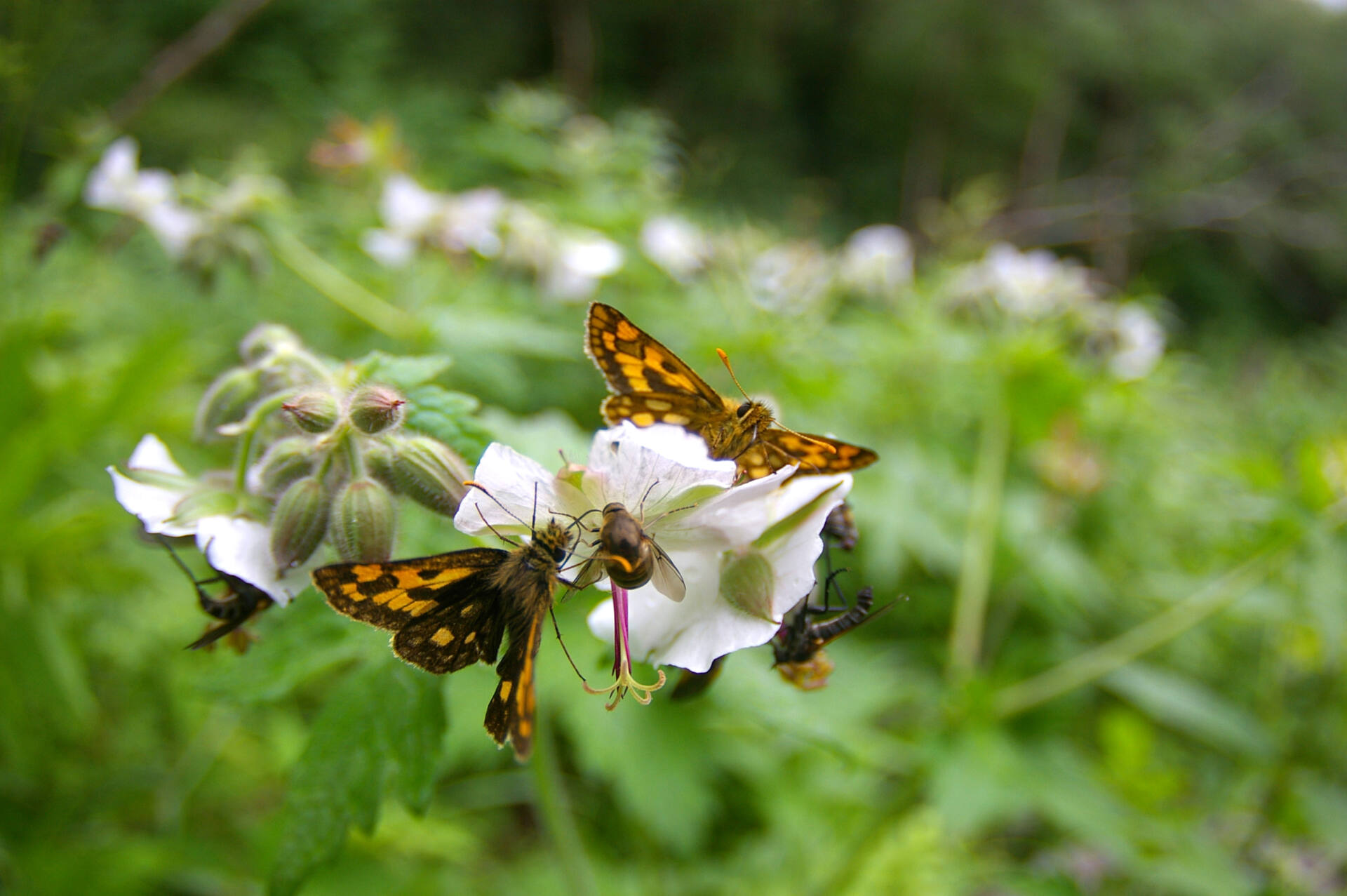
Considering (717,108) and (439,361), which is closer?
(439,361)

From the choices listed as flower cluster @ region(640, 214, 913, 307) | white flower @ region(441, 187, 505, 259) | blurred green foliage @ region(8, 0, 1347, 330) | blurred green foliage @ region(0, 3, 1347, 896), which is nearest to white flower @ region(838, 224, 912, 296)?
flower cluster @ region(640, 214, 913, 307)

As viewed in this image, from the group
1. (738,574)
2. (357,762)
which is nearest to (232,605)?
(357,762)

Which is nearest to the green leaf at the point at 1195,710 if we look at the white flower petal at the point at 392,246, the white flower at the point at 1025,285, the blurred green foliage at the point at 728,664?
the blurred green foliage at the point at 728,664

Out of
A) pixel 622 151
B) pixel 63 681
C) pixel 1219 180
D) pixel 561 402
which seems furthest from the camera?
pixel 1219 180

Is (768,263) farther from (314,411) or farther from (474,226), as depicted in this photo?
(314,411)

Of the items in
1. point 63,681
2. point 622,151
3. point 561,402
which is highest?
point 622,151

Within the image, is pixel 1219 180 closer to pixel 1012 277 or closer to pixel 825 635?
pixel 1012 277

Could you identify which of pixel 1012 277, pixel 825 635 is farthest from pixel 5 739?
pixel 1012 277
